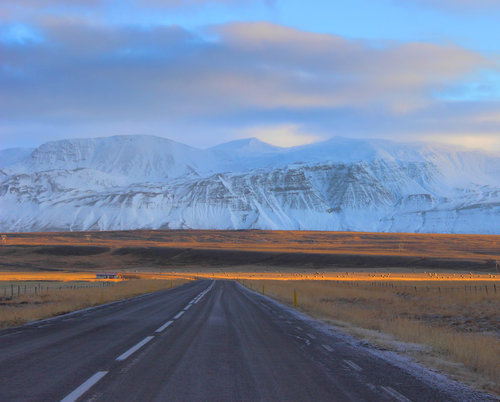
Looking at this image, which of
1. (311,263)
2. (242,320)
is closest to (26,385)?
(242,320)

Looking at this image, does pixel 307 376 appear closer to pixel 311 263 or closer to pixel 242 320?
pixel 242 320

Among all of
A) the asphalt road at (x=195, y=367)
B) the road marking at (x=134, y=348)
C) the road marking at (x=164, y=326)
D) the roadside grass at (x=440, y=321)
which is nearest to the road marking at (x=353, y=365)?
the asphalt road at (x=195, y=367)

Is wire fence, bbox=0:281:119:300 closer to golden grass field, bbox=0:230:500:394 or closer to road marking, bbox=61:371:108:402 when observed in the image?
golden grass field, bbox=0:230:500:394

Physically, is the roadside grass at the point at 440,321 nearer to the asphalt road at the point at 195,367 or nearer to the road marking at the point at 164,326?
the asphalt road at the point at 195,367

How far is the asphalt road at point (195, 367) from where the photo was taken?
8094mm

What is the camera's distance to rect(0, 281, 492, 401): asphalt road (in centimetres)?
809

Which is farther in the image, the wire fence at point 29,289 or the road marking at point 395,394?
the wire fence at point 29,289

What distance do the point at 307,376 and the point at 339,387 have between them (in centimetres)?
100

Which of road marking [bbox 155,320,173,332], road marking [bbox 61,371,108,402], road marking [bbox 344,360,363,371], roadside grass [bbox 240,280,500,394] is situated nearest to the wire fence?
roadside grass [bbox 240,280,500,394]

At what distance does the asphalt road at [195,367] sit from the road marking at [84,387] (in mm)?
16

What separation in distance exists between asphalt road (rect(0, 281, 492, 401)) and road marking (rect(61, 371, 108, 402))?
16mm

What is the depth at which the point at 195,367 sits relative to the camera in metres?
10.2

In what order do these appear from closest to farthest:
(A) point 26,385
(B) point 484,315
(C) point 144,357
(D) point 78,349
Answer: (A) point 26,385, (C) point 144,357, (D) point 78,349, (B) point 484,315

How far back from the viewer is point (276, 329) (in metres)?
17.5
